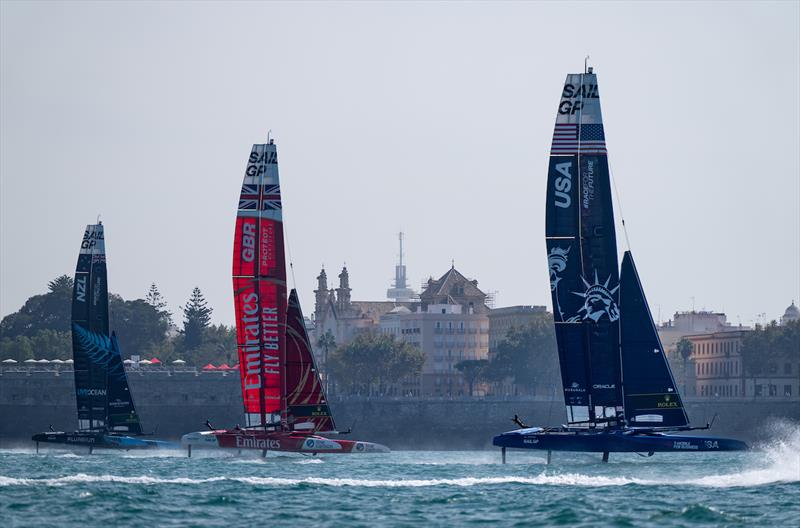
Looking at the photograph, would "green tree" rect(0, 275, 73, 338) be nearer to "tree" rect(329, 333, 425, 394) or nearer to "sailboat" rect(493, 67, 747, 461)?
"tree" rect(329, 333, 425, 394)

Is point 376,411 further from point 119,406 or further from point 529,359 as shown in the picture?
point 119,406

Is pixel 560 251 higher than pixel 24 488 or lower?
higher

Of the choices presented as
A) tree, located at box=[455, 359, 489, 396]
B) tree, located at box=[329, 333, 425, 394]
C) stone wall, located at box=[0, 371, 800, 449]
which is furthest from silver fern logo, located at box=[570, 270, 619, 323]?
tree, located at box=[455, 359, 489, 396]

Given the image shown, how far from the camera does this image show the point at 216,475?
203ft

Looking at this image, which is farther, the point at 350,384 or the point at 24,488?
the point at 350,384

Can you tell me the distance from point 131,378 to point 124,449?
52.8m

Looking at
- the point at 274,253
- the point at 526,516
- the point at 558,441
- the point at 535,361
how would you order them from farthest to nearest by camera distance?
the point at 535,361
the point at 274,253
the point at 558,441
the point at 526,516

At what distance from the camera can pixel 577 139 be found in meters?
61.7

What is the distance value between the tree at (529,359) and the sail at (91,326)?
89220 mm

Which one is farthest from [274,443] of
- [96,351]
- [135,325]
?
[135,325]

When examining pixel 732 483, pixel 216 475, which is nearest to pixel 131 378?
pixel 216 475

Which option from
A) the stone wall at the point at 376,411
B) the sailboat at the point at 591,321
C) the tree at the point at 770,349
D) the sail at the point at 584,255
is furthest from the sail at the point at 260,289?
the tree at the point at 770,349

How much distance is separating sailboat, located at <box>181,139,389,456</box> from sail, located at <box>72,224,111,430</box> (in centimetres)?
1303

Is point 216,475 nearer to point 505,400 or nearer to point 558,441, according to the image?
point 558,441
